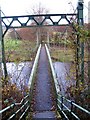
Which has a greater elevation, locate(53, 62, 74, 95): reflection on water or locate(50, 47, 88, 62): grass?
locate(50, 47, 88, 62): grass

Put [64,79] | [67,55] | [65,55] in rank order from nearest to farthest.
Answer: [64,79]
[67,55]
[65,55]

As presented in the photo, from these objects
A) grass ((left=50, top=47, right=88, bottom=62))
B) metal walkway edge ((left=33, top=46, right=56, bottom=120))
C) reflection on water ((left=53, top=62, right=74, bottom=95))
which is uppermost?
grass ((left=50, top=47, right=88, bottom=62))

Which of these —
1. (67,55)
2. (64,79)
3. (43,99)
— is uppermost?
(67,55)

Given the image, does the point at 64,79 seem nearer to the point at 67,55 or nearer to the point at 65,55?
the point at 67,55

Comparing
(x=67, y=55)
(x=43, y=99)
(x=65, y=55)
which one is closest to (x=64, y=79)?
(x=43, y=99)

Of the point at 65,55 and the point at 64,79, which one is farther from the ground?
the point at 65,55

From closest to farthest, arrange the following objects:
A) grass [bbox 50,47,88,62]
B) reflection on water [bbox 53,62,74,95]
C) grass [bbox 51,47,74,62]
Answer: reflection on water [bbox 53,62,74,95] → grass [bbox 50,47,88,62] → grass [bbox 51,47,74,62]

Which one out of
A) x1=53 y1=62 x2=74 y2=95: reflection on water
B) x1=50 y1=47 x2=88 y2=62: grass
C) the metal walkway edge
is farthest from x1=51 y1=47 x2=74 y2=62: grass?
the metal walkway edge

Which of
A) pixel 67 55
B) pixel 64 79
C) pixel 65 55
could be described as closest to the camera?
pixel 64 79

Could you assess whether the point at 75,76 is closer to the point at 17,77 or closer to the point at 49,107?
the point at 49,107

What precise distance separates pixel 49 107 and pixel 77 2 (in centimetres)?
389

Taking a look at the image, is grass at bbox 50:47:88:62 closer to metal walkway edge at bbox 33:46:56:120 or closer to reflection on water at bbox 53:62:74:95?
reflection on water at bbox 53:62:74:95

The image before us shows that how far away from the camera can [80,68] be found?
9.81m

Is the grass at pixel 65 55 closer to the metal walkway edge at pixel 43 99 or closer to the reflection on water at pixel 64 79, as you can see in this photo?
the reflection on water at pixel 64 79
